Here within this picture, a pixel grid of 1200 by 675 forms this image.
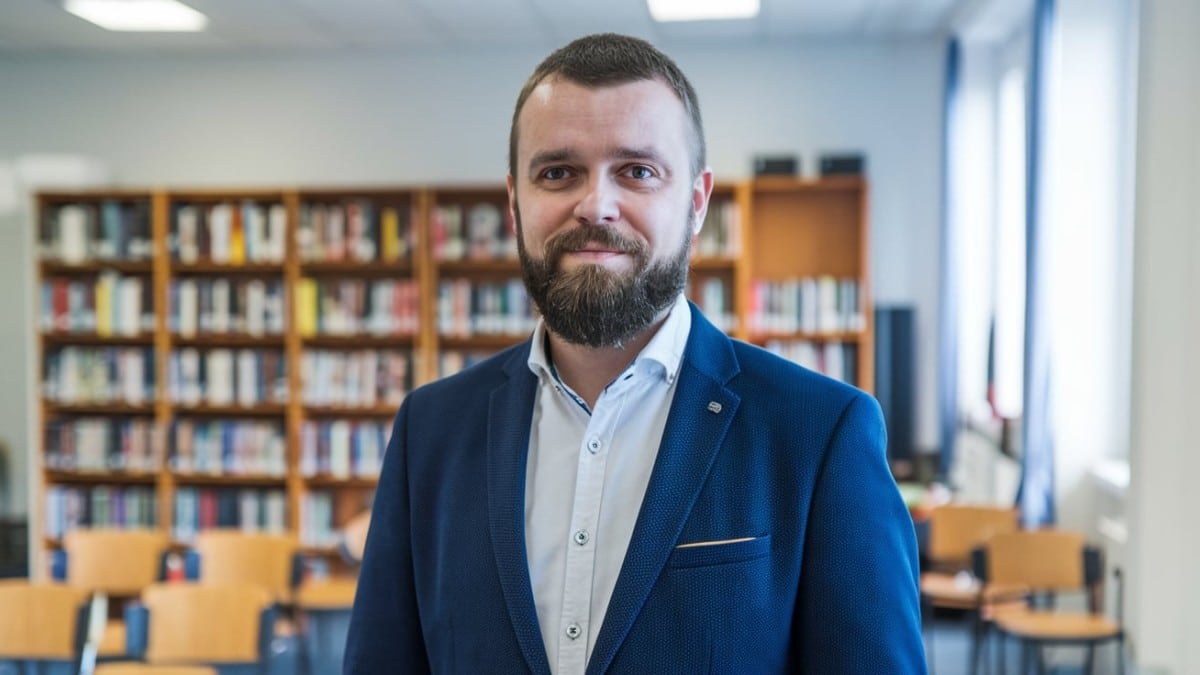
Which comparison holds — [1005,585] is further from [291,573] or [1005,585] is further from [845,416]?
[845,416]

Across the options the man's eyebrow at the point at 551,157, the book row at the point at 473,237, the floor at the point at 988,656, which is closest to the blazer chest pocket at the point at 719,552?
the man's eyebrow at the point at 551,157

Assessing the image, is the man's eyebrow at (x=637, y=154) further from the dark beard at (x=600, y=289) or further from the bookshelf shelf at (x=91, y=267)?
the bookshelf shelf at (x=91, y=267)

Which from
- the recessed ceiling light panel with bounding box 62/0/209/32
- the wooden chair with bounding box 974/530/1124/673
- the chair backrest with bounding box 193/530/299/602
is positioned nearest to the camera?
the wooden chair with bounding box 974/530/1124/673

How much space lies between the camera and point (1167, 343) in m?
3.43

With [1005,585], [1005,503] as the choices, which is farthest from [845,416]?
[1005,503]

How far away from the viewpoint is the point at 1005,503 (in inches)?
224

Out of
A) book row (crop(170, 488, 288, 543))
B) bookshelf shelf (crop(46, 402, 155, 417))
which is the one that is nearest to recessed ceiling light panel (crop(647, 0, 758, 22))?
book row (crop(170, 488, 288, 543))

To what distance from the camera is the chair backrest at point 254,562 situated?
15.0 ft

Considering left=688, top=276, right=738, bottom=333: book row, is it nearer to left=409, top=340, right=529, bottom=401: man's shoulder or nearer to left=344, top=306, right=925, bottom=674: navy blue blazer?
left=409, top=340, right=529, bottom=401: man's shoulder

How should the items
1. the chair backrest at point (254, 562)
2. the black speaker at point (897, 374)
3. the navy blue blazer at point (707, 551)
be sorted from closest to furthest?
the navy blue blazer at point (707, 551) < the chair backrest at point (254, 562) < the black speaker at point (897, 374)

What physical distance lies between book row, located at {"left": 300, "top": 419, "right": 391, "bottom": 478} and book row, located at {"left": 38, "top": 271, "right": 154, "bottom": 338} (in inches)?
46.3

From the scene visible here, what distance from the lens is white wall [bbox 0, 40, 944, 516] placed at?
22.2 ft

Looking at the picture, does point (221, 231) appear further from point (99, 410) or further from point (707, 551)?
point (707, 551)

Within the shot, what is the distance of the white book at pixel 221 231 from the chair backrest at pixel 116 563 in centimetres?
205
